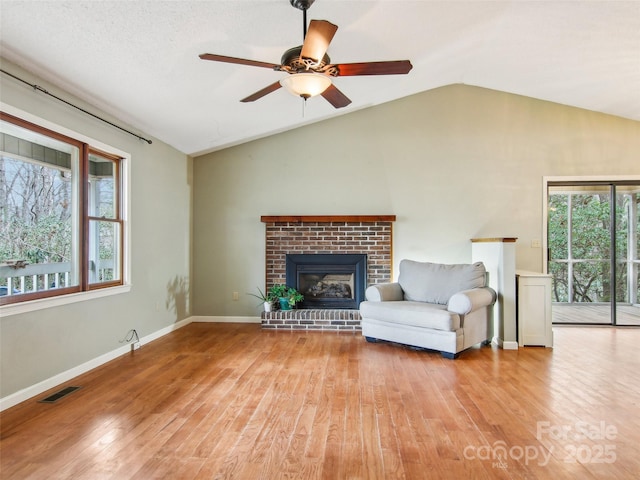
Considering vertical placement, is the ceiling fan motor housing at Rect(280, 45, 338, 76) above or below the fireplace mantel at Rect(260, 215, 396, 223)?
above

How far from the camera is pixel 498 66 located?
4.42 metres

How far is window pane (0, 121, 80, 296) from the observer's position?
2723mm

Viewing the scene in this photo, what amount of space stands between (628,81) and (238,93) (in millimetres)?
4393

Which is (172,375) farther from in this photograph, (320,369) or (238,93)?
(238,93)

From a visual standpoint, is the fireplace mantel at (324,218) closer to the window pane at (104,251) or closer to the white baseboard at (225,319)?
the white baseboard at (225,319)

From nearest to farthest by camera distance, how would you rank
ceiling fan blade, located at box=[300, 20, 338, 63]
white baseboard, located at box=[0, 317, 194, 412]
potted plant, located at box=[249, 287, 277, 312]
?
ceiling fan blade, located at box=[300, 20, 338, 63] < white baseboard, located at box=[0, 317, 194, 412] < potted plant, located at box=[249, 287, 277, 312]

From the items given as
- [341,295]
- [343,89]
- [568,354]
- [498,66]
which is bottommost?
[568,354]

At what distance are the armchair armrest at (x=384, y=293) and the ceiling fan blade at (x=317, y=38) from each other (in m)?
2.84

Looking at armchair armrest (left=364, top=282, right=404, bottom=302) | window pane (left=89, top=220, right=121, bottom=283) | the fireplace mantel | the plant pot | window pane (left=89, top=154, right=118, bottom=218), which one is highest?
window pane (left=89, top=154, right=118, bottom=218)

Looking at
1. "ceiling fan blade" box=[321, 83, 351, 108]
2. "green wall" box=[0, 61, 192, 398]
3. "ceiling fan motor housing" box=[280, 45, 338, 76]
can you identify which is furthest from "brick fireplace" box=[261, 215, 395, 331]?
"ceiling fan motor housing" box=[280, 45, 338, 76]

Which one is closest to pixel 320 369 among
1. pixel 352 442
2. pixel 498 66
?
pixel 352 442

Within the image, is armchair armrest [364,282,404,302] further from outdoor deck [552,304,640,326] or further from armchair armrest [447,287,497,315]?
outdoor deck [552,304,640,326]

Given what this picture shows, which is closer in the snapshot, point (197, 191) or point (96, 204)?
point (96, 204)

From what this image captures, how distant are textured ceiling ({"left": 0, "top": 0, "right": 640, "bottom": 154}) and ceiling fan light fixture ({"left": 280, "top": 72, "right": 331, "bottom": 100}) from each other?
0.63 metres
